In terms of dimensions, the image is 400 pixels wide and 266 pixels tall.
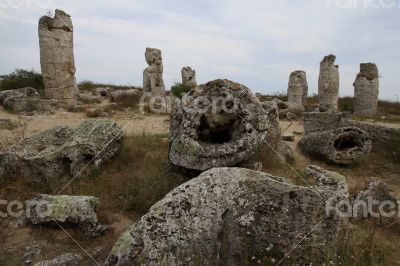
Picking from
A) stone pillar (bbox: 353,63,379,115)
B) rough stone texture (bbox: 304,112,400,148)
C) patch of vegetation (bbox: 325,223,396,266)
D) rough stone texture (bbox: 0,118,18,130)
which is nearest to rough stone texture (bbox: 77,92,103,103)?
rough stone texture (bbox: 0,118,18,130)

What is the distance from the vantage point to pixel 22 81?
55.9 feet

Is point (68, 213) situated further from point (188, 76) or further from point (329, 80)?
point (188, 76)

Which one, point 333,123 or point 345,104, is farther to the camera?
point 345,104

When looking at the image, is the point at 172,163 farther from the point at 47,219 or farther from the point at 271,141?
the point at 271,141

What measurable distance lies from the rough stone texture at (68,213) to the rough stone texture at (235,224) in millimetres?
1002

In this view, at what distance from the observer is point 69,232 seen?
12.0 feet

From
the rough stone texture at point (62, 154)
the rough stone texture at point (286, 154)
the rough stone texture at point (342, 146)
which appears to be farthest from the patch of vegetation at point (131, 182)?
the rough stone texture at point (342, 146)

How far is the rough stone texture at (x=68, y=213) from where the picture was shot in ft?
11.9

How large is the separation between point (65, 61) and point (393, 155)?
10.5m

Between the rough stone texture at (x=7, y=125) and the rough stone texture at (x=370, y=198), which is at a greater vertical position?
the rough stone texture at (x=7, y=125)

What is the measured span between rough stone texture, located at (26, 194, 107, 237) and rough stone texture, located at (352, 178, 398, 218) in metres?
2.83

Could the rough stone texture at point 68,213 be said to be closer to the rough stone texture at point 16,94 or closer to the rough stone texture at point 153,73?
the rough stone texture at point 16,94

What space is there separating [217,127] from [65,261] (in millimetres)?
2344

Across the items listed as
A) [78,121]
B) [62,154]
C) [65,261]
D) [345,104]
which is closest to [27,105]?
[78,121]
